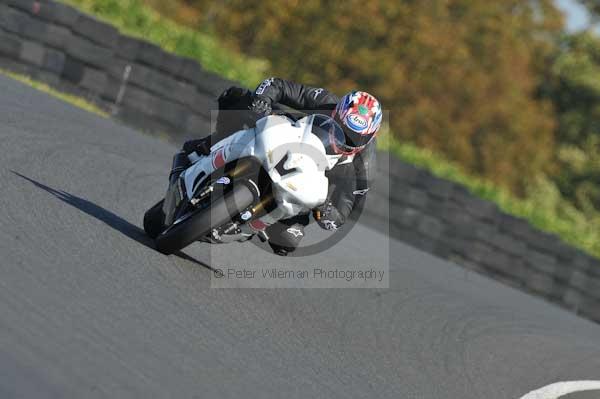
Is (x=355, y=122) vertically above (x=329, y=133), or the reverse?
(x=355, y=122)

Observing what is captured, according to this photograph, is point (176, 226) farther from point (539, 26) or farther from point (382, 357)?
point (539, 26)

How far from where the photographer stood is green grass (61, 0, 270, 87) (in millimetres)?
15250

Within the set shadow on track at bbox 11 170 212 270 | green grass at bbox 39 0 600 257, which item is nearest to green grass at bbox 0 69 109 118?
green grass at bbox 39 0 600 257

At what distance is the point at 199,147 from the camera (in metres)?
7.71

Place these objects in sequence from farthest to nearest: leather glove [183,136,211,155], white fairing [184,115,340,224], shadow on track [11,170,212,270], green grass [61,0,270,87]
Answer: green grass [61,0,270,87] < leather glove [183,136,211,155] < shadow on track [11,170,212,270] < white fairing [184,115,340,224]

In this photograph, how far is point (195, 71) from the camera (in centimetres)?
1412

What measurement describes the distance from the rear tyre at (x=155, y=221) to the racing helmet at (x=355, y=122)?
130 centimetres

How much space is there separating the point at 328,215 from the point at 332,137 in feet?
1.60

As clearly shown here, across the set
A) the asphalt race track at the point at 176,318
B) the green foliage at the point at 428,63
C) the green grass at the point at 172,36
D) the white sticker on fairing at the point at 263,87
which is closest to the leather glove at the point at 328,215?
the asphalt race track at the point at 176,318

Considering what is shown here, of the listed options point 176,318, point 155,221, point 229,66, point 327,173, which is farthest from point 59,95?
point 176,318

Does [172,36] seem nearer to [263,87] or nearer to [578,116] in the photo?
[263,87]

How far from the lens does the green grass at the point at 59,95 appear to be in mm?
13320

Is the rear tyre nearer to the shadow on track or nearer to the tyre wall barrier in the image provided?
the shadow on track

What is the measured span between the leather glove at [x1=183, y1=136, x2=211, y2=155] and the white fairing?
1.29 ft
